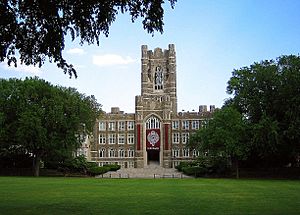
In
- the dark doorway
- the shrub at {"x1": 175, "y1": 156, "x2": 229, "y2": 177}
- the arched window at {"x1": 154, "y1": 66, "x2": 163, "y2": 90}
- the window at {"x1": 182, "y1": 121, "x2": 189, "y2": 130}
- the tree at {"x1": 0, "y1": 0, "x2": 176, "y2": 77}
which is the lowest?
the shrub at {"x1": 175, "y1": 156, "x2": 229, "y2": 177}

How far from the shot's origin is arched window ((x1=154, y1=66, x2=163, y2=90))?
113 m

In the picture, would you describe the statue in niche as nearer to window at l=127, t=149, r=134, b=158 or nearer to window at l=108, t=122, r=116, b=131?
window at l=108, t=122, r=116, b=131

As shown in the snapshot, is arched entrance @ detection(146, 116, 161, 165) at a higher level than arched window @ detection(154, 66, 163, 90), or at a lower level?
lower

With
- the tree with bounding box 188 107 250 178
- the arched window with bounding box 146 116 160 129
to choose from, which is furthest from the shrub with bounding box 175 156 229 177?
the arched window with bounding box 146 116 160 129


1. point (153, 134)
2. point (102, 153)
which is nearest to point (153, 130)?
point (153, 134)

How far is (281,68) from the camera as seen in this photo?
5625 cm

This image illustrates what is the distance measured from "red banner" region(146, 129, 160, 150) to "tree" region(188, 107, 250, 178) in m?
40.8

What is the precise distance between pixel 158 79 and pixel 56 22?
3943 inches

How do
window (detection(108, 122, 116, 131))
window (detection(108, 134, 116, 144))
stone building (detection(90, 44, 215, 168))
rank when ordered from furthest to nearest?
window (detection(108, 122, 116, 131)), window (detection(108, 134, 116, 144)), stone building (detection(90, 44, 215, 168))

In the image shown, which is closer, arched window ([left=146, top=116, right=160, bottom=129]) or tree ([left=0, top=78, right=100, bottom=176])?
Answer: tree ([left=0, top=78, right=100, bottom=176])

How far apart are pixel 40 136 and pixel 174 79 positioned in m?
60.1

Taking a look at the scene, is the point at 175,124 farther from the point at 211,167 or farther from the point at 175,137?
the point at 211,167

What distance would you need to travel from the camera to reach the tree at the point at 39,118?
185 ft

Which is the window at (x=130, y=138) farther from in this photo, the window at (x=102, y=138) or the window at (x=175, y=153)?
the window at (x=175, y=153)
